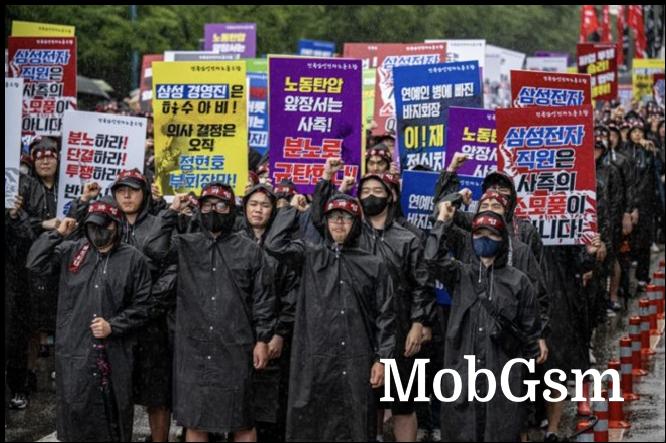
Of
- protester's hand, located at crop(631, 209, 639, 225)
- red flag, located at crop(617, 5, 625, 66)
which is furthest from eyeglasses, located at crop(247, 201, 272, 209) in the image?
red flag, located at crop(617, 5, 625, 66)

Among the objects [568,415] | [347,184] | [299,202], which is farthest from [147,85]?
[347,184]

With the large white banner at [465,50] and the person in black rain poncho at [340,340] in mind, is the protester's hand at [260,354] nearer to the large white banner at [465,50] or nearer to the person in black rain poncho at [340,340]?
the person in black rain poncho at [340,340]

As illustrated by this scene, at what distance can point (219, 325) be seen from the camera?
10.6 m

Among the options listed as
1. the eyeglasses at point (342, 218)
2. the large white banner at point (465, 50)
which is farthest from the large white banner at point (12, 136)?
the large white banner at point (465, 50)

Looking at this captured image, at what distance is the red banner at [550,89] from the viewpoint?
1312 cm

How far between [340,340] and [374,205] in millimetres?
1120

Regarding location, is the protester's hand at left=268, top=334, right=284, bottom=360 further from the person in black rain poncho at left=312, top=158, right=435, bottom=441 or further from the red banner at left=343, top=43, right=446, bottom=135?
the red banner at left=343, top=43, right=446, bottom=135

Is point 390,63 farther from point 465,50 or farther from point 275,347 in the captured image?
point 275,347

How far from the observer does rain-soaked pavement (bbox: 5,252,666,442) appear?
486 inches

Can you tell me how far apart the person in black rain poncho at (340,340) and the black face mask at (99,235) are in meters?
1.29

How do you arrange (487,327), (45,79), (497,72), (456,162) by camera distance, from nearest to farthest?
(487,327), (456,162), (45,79), (497,72)

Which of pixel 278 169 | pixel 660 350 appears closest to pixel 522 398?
pixel 278 169

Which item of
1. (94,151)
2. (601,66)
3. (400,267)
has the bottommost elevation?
(400,267)

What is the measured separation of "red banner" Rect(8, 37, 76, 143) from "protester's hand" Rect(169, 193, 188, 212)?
410 cm
